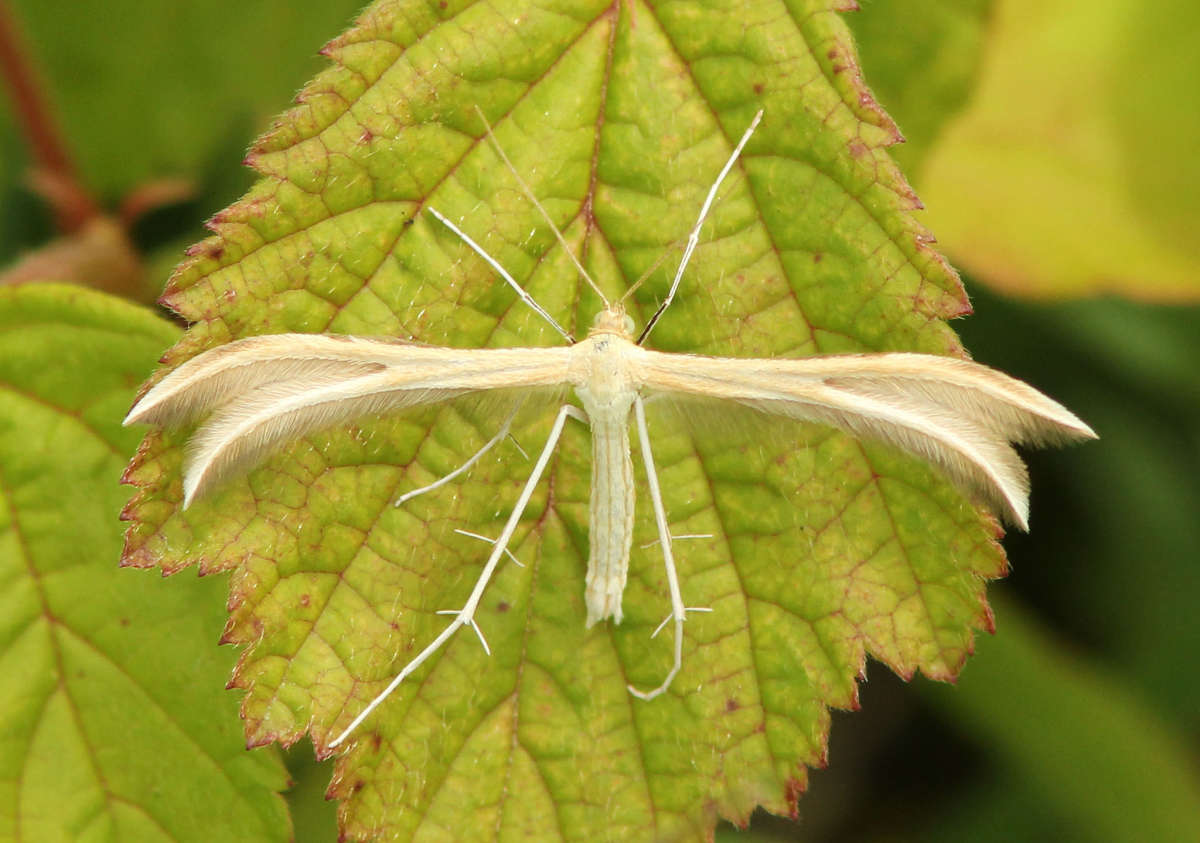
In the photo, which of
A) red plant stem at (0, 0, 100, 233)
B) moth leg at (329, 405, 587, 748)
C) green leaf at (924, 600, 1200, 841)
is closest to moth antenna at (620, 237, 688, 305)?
moth leg at (329, 405, 587, 748)

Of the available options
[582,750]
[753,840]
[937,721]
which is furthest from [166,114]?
[937,721]

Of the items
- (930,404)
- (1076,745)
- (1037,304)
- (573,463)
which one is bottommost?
(1076,745)

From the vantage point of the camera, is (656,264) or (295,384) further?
(656,264)

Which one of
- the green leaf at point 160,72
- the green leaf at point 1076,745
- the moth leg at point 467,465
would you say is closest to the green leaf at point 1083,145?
the green leaf at point 1076,745

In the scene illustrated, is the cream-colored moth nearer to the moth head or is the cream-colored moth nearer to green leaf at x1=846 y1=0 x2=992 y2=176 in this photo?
the moth head

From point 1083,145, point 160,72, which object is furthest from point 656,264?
point 160,72

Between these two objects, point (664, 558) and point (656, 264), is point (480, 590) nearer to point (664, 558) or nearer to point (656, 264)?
point (664, 558)
